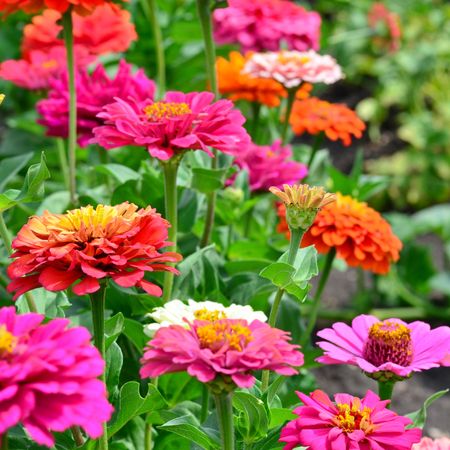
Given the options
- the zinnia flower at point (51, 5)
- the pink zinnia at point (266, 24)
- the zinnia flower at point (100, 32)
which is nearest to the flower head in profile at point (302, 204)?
the zinnia flower at point (51, 5)

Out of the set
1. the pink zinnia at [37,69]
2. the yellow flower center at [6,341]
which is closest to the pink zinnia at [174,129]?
the yellow flower center at [6,341]

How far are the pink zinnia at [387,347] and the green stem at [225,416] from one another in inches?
5.1

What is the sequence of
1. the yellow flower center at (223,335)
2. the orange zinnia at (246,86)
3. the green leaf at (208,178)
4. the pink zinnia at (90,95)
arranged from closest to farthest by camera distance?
the yellow flower center at (223,335) < the green leaf at (208,178) < the pink zinnia at (90,95) < the orange zinnia at (246,86)

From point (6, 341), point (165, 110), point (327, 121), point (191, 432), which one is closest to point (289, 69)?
point (327, 121)

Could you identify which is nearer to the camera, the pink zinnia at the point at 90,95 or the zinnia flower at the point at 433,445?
the zinnia flower at the point at 433,445

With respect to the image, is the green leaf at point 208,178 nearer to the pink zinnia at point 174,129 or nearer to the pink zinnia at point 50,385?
the pink zinnia at point 174,129

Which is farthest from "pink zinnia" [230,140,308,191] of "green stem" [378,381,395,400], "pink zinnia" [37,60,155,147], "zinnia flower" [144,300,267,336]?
"zinnia flower" [144,300,267,336]

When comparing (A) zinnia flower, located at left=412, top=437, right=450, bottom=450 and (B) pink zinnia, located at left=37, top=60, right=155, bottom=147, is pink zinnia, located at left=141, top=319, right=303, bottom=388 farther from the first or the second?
(B) pink zinnia, located at left=37, top=60, right=155, bottom=147

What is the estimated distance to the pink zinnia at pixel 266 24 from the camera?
158 cm

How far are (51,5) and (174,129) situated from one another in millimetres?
306

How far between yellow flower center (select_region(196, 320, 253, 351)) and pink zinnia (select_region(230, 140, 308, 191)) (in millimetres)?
680

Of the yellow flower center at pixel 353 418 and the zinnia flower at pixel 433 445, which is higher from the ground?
the yellow flower center at pixel 353 418

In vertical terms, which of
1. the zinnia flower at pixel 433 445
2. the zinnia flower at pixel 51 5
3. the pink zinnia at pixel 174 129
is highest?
the zinnia flower at pixel 51 5

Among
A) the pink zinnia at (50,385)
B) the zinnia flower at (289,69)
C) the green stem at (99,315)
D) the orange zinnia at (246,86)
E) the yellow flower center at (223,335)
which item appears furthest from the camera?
the orange zinnia at (246,86)
